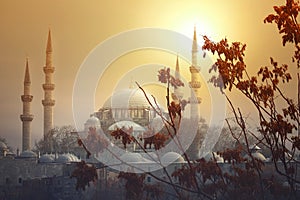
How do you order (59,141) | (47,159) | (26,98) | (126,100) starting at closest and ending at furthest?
(47,159) < (26,98) < (126,100) < (59,141)

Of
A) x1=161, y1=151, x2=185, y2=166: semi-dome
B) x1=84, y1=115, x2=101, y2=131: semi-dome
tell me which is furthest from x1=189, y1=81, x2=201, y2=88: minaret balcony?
x1=84, y1=115, x2=101, y2=131: semi-dome

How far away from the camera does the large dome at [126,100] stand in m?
29.1

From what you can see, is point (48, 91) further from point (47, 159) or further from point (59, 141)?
point (59, 141)

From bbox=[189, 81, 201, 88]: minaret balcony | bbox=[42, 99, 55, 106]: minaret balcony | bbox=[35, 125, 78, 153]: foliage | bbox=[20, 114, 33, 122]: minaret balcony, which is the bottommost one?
bbox=[35, 125, 78, 153]: foliage

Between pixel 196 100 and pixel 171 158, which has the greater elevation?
pixel 196 100

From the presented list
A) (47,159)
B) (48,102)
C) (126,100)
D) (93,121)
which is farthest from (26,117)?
(126,100)

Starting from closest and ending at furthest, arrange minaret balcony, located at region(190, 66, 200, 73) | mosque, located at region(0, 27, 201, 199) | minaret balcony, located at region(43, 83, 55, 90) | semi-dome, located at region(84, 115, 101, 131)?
mosque, located at region(0, 27, 201, 199) → minaret balcony, located at region(190, 66, 200, 73) → semi-dome, located at region(84, 115, 101, 131) → minaret balcony, located at region(43, 83, 55, 90)

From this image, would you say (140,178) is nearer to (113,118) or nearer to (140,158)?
(140,158)

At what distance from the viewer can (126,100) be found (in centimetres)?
2905

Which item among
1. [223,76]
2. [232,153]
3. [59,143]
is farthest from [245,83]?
[59,143]

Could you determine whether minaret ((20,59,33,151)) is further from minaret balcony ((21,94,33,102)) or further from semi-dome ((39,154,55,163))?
semi-dome ((39,154,55,163))

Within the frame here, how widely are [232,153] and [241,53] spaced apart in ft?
3.54

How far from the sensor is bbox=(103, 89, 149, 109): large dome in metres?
29.1

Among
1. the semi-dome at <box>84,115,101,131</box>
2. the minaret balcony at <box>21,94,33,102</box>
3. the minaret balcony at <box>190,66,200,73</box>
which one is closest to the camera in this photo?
the minaret balcony at <box>190,66,200,73</box>
